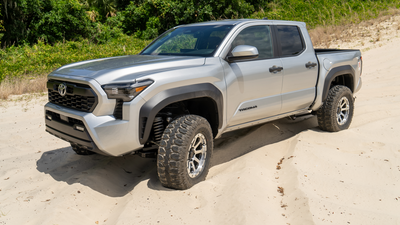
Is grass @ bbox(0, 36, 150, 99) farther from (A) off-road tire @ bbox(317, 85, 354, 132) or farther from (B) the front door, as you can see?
(A) off-road tire @ bbox(317, 85, 354, 132)

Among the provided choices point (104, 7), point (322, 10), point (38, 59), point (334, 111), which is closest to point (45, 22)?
point (38, 59)

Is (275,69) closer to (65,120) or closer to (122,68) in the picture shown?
(122,68)

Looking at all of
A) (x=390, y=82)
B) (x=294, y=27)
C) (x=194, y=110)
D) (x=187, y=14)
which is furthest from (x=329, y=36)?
(x=194, y=110)

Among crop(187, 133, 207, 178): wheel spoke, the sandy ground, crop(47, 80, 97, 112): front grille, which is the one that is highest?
crop(47, 80, 97, 112): front grille

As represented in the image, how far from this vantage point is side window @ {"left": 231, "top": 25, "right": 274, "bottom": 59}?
4.34 m

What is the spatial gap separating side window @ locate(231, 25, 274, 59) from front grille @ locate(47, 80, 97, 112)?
191 centimetres

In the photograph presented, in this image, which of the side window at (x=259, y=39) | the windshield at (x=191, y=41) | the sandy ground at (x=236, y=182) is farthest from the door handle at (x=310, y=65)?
the windshield at (x=191, y=41)

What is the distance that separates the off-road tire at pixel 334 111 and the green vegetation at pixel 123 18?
1250cm

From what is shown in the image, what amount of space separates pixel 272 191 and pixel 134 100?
5.81 feet

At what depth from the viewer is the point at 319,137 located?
5.33 meters

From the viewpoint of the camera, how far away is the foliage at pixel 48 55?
12.6 meters

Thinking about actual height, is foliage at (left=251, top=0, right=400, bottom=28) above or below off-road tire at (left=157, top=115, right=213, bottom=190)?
above

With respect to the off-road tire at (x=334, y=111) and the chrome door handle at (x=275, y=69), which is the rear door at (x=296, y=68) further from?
the off-road tire at (x=334, y=111)

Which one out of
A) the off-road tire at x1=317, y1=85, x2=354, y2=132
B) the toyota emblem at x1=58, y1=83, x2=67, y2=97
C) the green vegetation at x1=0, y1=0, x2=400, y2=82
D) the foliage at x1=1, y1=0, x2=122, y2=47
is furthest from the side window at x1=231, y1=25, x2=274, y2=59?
the foliage at x1=1, y1=0, x2=122, y2=47
